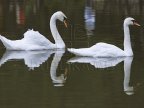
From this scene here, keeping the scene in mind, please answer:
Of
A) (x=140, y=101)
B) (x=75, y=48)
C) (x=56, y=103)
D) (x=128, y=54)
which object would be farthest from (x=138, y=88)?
(x=75, y=48)

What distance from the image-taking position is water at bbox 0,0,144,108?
12.3 metres

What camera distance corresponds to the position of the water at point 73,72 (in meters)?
12.3

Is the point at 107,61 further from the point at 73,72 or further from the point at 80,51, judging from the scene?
the point at 73,72

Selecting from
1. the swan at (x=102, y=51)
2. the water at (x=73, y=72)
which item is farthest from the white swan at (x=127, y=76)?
the swan at (x=102, y=51)

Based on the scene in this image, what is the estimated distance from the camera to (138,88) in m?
13.5

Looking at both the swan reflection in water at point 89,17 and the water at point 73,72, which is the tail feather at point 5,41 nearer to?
the water at point 73,72

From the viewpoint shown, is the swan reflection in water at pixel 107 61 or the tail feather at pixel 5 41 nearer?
the swan reflection in water at pixel 107 61

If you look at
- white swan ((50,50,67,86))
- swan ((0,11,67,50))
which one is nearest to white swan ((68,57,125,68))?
white swan ((50,50,67,86))

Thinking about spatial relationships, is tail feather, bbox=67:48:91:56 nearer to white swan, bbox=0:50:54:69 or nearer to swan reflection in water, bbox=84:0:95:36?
white swan, bbox=0:50:54:69

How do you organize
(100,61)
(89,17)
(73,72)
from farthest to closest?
1. (89,17)
2. (100,61)
3. (73,72)

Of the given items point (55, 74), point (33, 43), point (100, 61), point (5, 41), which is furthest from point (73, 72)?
point (33, 43)

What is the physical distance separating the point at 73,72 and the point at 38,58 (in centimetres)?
261

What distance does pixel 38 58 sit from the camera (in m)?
17.6

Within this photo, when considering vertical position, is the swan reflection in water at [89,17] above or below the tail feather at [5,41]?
below
